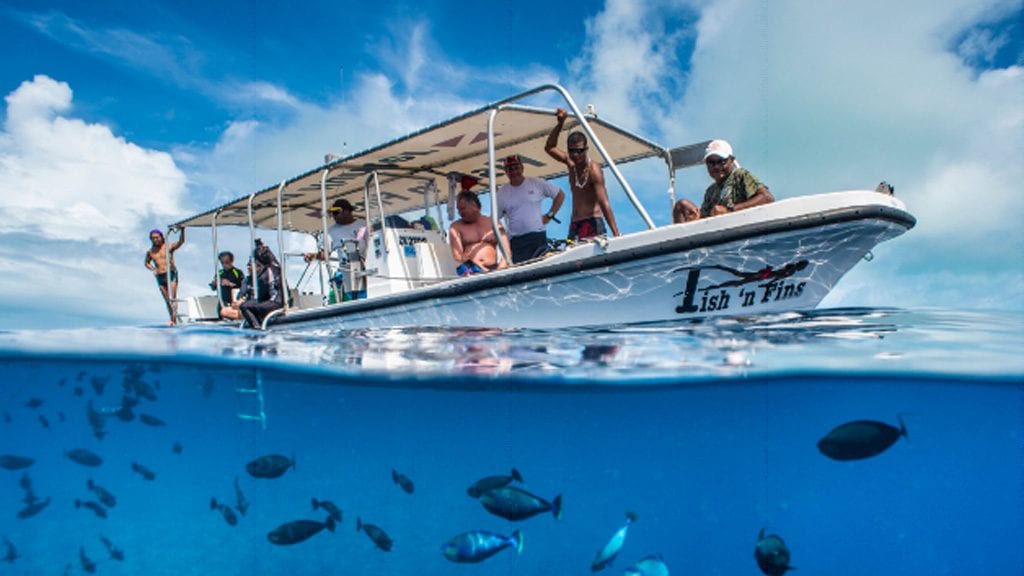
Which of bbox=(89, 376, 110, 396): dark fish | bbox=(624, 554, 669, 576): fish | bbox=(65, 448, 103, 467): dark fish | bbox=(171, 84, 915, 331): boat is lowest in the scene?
bbox=(624, 554, 669, 576): fish

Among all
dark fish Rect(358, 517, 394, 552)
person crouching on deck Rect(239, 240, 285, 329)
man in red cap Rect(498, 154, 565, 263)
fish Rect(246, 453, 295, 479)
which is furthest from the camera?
person crouching on deck Rect(239, 240, 285, 329)

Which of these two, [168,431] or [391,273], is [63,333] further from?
[168,431]

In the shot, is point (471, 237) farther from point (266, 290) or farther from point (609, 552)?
point (609, 552)

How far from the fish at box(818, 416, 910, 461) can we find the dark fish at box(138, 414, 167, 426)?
1498 cm

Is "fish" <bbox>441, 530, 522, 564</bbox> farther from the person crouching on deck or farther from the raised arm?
the person crouching on deck

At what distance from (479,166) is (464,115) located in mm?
2279

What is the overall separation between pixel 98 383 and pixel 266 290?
17.4 ft

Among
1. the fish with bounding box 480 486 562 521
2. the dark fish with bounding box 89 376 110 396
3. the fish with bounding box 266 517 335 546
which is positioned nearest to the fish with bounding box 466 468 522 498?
the fish with bounding box 480 486 562 521

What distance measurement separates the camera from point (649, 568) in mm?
3949

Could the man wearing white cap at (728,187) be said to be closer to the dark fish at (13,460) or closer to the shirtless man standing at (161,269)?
the dark fish at (13,460)

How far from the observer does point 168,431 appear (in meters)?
17.3

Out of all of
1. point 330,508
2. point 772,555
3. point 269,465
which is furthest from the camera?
point 330,508

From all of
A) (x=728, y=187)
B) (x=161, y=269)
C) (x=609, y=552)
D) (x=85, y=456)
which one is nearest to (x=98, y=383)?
(x=161, y=269)

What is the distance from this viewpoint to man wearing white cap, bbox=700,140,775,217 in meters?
5.55
